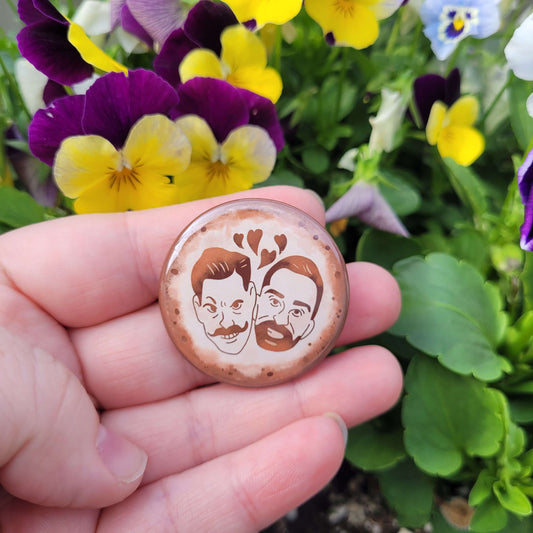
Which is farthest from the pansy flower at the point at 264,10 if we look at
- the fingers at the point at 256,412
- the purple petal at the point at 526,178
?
the fingers at the point at 256,412

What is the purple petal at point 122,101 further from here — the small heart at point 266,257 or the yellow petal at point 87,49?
the small heart at point 266,257

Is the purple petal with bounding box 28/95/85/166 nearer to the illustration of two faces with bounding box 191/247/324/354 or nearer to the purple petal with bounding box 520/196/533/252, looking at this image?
the illustration of two faces with bounding box 191/247/324/354

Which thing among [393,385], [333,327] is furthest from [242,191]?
[393,385]

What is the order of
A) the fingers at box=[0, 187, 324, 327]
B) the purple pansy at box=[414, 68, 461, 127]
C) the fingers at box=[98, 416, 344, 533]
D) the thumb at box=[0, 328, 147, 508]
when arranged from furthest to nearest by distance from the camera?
the purple pansy at box=[414, 68, 461, 127] → the fingers at box=[0, 187, 324, 327] → the fingers at box=[98, 416, 344, 533] → the thumb at box=[0, 328, 147, 508]

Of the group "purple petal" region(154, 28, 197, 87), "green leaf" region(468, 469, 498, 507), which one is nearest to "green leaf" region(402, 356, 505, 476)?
"green leaf" region(468, 469, 498, 507)

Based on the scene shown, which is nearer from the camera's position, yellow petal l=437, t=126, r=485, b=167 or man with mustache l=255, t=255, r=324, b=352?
man with mustache l=255, t=255, r=324, b=352

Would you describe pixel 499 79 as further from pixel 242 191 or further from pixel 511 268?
pixel 242 191

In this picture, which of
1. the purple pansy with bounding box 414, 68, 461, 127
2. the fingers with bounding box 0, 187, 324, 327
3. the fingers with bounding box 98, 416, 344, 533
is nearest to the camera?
the fingers with bounding box 98, 416, 344, 533
